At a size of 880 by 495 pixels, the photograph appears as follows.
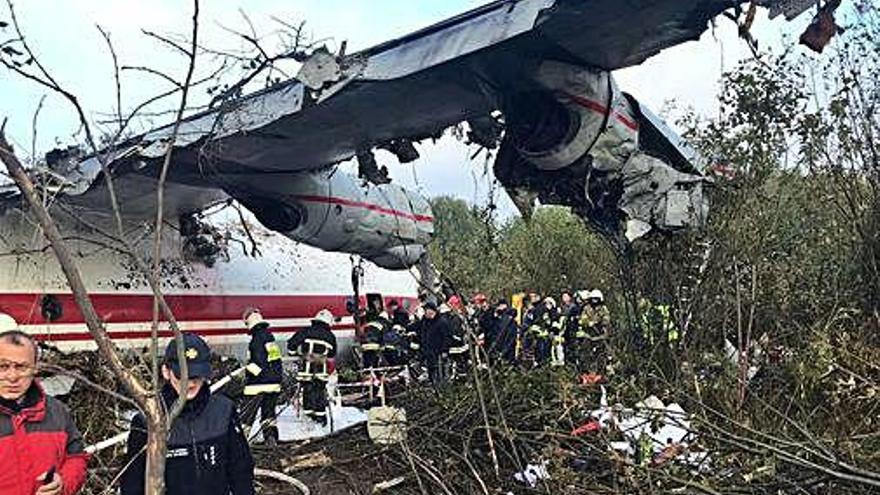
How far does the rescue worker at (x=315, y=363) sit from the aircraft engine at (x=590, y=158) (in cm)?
315

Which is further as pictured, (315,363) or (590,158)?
(315,363)

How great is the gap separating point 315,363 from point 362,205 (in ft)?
5.98

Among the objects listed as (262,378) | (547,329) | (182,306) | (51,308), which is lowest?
A: (547,329)

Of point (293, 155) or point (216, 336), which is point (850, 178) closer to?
point (293, 155)

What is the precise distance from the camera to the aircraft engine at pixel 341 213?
9.10 m

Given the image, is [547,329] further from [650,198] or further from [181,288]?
[650,198]

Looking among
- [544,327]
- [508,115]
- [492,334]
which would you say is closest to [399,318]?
[492,334]

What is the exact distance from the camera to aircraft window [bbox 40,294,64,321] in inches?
353

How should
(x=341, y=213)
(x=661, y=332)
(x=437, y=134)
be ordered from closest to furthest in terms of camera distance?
(x=437, y=134) → (x=661, y=332) → (x=341, y=213)

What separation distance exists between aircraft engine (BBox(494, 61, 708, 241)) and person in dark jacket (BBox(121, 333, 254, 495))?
3707 mm

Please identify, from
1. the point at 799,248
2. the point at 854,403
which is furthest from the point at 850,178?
the point at 854,403

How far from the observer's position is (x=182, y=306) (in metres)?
10.8

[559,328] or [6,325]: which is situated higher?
[6,325]

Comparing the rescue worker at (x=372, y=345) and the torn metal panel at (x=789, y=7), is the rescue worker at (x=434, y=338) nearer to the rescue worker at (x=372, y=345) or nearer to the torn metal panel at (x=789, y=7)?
the rescue worker at (x=372, y=345)
